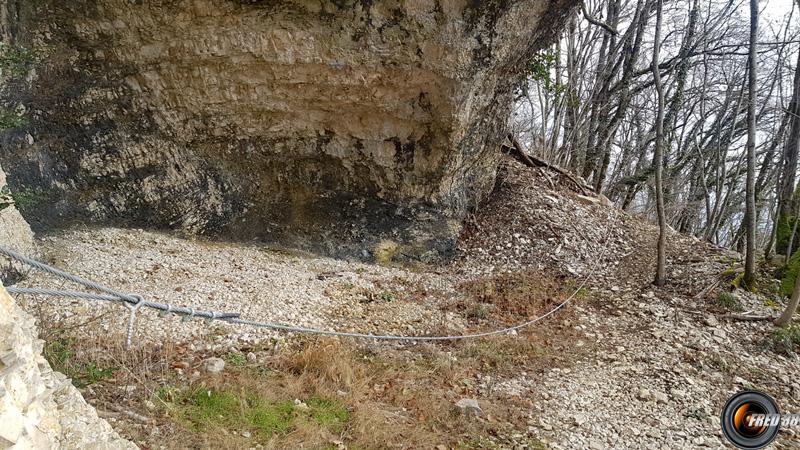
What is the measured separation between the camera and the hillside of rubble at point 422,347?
149 inches

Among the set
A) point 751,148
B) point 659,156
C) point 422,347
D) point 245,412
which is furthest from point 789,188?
point 245,412

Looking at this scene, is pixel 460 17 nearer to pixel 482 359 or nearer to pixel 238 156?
pixel 238 156

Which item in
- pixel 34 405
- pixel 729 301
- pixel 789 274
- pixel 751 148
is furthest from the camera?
pixel 789 274

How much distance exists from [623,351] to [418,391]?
9.99ft

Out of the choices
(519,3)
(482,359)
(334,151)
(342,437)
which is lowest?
(342,437)

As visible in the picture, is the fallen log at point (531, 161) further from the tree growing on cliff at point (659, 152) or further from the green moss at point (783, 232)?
the green moss at point (783, 232)

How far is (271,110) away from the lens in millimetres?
7879

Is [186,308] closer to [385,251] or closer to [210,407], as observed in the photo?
[210,407]

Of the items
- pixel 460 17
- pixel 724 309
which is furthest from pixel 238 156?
pixel 724 309

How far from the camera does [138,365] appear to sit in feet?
12.9

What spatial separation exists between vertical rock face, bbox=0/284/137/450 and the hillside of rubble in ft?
2.70

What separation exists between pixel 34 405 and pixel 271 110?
6498 mm

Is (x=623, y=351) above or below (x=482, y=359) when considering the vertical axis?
above

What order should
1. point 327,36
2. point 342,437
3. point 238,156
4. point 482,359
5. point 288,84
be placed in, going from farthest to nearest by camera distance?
1. point 238,156
2. point 288,84
3. point 327,36
4. point 482,359
5. point 342,437
